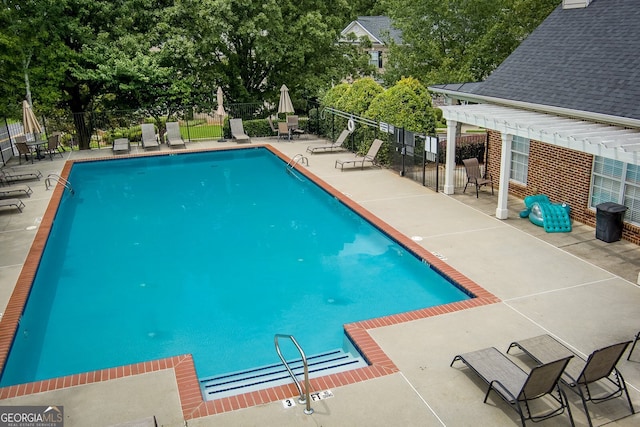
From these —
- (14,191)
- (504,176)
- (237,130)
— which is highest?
(504,176)

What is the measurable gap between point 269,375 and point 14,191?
12.4 meters

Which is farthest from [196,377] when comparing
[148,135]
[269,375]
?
[148,135]

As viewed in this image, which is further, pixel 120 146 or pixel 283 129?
pixel 283 129

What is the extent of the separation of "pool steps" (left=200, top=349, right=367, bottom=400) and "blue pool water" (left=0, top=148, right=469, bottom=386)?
441 millimetres

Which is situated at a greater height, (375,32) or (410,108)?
(375,32)

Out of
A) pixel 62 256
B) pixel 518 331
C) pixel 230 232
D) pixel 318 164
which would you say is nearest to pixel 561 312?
pixel 518 331

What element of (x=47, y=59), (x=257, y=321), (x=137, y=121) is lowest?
Answer: (x=257, y=321)

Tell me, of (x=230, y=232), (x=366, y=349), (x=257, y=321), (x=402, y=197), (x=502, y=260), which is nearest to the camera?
(x=366, y=349)

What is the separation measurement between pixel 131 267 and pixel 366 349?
6.53m

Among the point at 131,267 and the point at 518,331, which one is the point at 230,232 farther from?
the point at 518,331

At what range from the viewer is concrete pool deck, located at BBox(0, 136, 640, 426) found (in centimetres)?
638

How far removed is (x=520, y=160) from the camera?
1497 centimetres

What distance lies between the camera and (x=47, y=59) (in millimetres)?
23250

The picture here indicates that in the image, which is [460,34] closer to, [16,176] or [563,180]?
[563,180]
